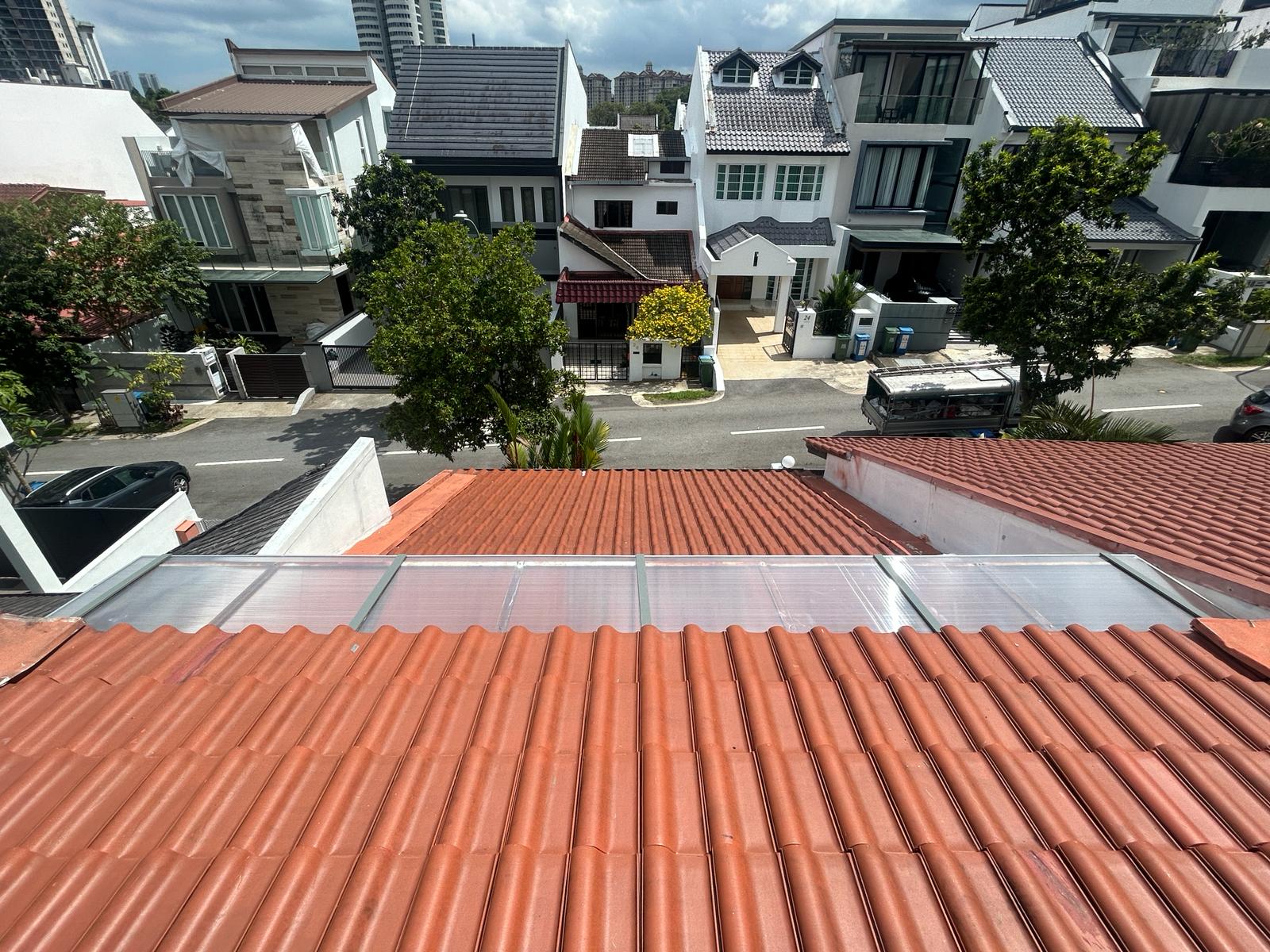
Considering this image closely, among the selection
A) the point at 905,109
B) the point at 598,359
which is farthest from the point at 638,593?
the point at 905,109

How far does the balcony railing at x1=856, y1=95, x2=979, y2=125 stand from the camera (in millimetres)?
27516

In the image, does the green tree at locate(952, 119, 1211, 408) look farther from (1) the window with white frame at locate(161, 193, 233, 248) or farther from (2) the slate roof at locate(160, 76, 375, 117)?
(1) the window with white frame at locate(161, 193, 233, 248)

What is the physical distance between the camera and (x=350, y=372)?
2512 centimetres

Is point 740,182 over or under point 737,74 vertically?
under

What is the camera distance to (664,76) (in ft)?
581

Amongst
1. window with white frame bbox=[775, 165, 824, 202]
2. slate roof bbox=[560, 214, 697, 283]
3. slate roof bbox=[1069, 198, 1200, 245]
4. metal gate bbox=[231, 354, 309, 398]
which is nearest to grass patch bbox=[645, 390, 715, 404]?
slate roof bbox=[560, 214, 697, 283]

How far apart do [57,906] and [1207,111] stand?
43122 mm

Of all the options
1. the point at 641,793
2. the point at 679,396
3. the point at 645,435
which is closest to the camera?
the point at 641,793

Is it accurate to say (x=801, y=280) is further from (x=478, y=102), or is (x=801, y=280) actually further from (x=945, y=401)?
(x=478, y=102)

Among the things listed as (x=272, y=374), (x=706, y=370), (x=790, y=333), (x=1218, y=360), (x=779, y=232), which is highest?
(x=779, y=232)

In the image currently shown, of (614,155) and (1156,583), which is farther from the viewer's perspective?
(614,155)

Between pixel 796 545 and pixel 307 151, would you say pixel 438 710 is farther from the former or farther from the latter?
pixel 307 151

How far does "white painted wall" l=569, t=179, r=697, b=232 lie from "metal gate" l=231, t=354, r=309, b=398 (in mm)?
15799

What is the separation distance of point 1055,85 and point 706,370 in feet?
82.5
